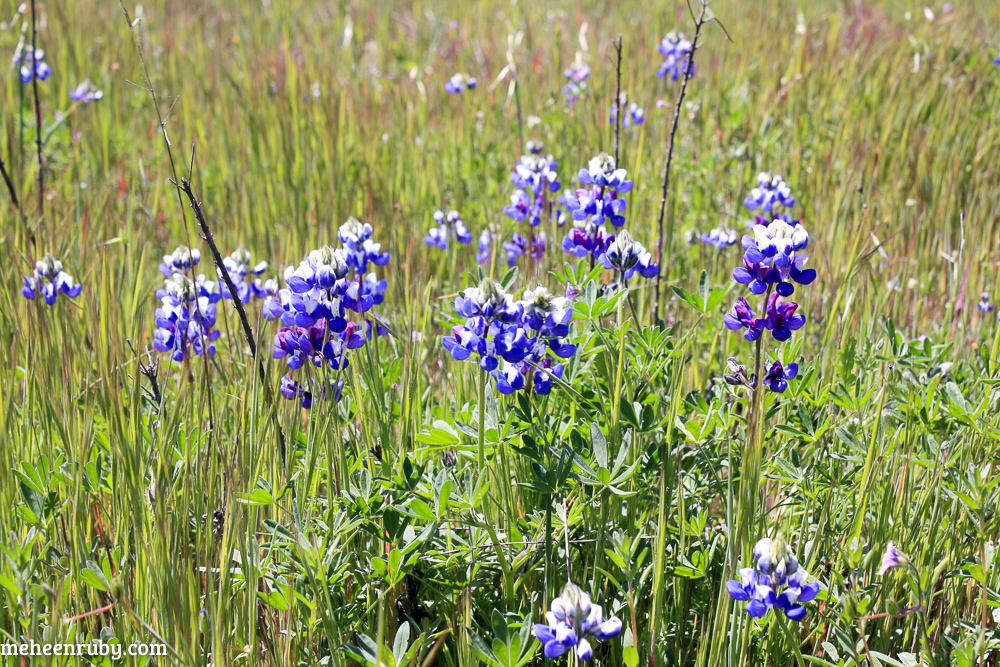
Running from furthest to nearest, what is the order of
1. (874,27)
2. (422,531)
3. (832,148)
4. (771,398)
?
1. (874,27)
2. (832,148)
3. (771,398)
4. (422,531)

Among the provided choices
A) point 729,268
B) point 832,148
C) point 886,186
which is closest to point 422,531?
point 729,268

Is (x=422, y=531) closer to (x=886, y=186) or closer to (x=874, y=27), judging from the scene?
(x=886, y=186)

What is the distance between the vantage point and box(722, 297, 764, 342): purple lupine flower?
4.65 feet

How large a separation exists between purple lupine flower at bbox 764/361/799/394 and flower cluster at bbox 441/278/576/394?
446 millimetres

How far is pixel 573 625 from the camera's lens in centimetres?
110

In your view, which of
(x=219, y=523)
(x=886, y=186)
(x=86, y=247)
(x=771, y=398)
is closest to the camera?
(x=771, y=398)

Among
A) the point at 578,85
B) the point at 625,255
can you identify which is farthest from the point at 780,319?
the point at 578,85

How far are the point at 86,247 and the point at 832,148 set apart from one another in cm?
337

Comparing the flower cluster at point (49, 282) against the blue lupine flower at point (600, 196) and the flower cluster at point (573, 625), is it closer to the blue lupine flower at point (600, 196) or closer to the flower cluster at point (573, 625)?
the blue lupine flower at point (600, 196)

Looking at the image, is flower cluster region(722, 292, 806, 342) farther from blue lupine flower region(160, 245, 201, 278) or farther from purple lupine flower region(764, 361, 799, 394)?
blue lupine flower region(160, 245, 201, 278)

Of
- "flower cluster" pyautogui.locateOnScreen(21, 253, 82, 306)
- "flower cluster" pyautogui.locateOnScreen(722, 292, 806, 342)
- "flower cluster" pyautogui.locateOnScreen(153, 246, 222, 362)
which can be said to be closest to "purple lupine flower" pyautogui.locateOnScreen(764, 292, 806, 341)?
"flower cluster" pyautogui.locateOnScreen(722, 292, 806, 342)

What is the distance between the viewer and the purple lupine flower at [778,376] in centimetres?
150

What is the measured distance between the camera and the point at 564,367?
64.4 inches

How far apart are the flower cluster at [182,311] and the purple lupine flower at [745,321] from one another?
113 cm
